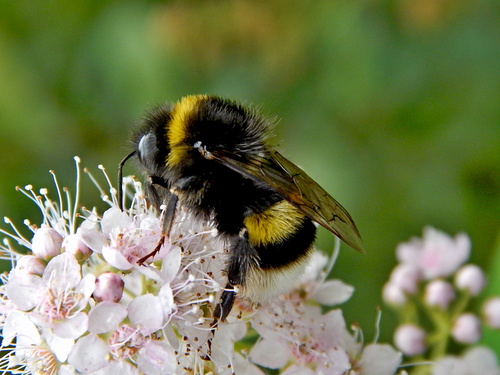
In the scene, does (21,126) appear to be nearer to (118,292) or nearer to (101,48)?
(101,48)

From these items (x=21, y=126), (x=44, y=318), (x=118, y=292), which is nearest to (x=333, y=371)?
(x=118, y=292)

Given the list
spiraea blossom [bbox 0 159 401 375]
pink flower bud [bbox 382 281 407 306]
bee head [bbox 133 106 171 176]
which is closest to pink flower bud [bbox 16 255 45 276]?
spiraea blossom [bbox 0 159 401 375]

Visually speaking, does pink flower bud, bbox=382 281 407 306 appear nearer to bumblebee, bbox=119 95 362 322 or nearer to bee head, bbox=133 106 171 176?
bumblebee, bbox=119 95 362 322

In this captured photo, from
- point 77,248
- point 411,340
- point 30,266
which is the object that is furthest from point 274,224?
point 411,340

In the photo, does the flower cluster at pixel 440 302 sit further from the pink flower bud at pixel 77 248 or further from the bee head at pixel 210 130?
the pink flower bud at pixel 77 248

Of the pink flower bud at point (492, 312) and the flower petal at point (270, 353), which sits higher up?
the pink flower bud at point (492, 312)

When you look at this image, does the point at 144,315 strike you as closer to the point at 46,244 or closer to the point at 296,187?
the point at 46,244

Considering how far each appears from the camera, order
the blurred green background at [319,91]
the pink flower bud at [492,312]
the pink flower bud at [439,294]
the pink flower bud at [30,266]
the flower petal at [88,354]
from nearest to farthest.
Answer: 1. the flower petal at [88,354]
2. the pink flower bud at [30,266]
3. the pink flower bud at [492,312]
4. the pink flower bud at [439,294]
5. the blurred green background at [319,91]

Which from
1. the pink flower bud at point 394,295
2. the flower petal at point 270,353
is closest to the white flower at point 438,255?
the pink flower bud at point 394,295
